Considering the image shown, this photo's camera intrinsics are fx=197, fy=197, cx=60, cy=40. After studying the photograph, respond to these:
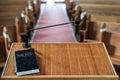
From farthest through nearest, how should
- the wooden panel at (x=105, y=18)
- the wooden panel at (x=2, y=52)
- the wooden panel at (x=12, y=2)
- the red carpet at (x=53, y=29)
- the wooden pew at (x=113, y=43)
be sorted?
the wooden panel at (x=12, y=2), the red carpet at (x=53, y=29), the wooden panel at (x=105, y=18), the wooden pew at (x=113, y=43), the wooden panel at (x=2, y=52)

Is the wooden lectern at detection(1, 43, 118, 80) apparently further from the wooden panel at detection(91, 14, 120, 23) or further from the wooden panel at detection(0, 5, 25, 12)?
the wooden panel at detection(0, 5, 25, 12)

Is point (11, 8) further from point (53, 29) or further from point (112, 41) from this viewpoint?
point (112, 41)

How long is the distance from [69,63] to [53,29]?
3.02m

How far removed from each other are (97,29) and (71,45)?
1.63 metres

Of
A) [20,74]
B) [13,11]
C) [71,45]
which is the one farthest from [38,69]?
[13,11]

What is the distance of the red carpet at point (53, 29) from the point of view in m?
3.76

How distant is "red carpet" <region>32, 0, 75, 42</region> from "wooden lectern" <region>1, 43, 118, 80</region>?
2.28 metres

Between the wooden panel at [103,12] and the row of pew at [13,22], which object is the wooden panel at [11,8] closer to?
the row of pew at [13,22]

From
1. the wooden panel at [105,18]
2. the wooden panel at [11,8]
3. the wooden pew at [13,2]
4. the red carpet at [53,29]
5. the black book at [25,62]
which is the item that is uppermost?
the wooden pew at [13,2]

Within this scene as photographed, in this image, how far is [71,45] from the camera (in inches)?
57.6

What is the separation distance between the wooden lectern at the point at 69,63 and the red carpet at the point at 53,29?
2.28 m

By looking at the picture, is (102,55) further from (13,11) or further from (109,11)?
(13,11)

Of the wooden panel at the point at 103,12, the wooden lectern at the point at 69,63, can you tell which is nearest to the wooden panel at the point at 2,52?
the wooden lectern at the point at 69,63

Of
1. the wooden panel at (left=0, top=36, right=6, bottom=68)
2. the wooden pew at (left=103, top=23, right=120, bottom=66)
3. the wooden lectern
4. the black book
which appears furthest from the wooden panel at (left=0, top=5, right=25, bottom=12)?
the black book
